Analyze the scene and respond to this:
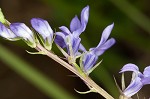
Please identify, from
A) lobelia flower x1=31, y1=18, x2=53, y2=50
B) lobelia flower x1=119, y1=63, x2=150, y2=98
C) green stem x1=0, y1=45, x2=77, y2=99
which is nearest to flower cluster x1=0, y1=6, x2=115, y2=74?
lobelia flower x1=31, y1=18, x2=53, y2=50

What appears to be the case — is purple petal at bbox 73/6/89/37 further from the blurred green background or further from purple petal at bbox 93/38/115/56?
the blurred green background

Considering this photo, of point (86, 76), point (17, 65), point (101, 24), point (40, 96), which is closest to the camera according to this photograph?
point (86, 76)

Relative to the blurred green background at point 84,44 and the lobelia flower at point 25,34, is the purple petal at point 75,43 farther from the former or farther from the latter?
the blurred green background at point 84,44

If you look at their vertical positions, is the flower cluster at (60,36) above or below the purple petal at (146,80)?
above

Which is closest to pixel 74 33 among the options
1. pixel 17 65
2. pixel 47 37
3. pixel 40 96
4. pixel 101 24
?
pixel 47 37

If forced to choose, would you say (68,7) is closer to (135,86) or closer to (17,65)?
(17,65)

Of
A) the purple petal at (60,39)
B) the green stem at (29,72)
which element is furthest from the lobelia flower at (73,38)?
the green stem at (29,72)

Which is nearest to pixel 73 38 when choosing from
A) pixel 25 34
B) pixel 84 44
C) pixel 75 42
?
pixel 75 42
